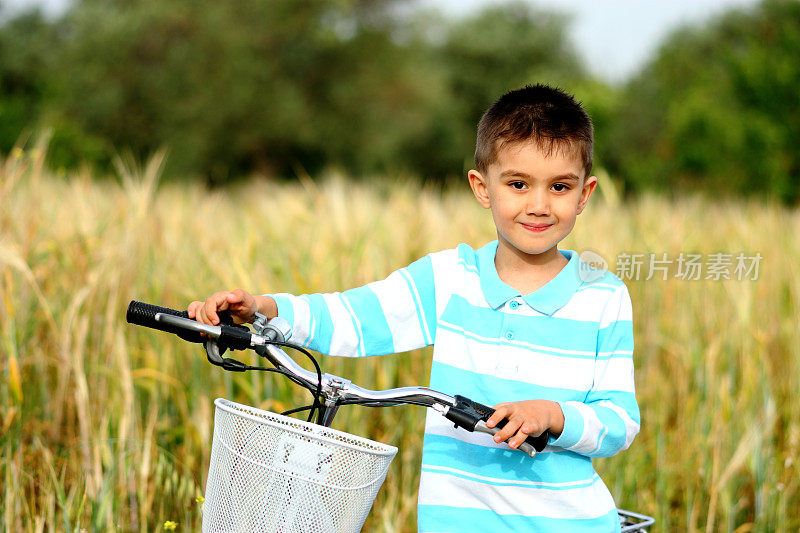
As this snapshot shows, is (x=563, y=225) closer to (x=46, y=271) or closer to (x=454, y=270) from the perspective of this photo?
(x=454, y=270)

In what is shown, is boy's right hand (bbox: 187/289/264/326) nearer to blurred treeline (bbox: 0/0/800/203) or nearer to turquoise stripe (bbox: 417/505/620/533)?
turquoise stripe (bbox: 417/505/620/533)

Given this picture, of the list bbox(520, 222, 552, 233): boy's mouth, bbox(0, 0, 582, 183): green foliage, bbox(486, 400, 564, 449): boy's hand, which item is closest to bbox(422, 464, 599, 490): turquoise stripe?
bbox(486, 400, 564, 449): boy's hand

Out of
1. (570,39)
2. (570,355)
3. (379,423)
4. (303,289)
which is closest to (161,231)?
(303,289)

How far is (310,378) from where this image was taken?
1282mm

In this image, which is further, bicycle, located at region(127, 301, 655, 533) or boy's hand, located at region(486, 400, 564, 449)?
boy's hand, located at region(486, 400, 564, 449)

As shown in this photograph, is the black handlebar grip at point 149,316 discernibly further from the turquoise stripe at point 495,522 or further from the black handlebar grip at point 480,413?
the turquoise stripe at point 495,522

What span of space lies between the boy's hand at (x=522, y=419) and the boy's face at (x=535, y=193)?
34 cm

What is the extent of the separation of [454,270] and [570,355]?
297mm

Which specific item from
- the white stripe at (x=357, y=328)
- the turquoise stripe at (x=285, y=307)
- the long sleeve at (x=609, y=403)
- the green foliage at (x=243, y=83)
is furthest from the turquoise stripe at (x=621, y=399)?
the green foliage at (x=243, y=83)

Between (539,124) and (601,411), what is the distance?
0.55 m

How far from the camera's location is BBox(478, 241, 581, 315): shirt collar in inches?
60.9

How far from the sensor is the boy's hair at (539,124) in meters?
1.50

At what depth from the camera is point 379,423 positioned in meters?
3.12

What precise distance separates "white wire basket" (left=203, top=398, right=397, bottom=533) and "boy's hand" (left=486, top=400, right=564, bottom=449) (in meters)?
0.19
